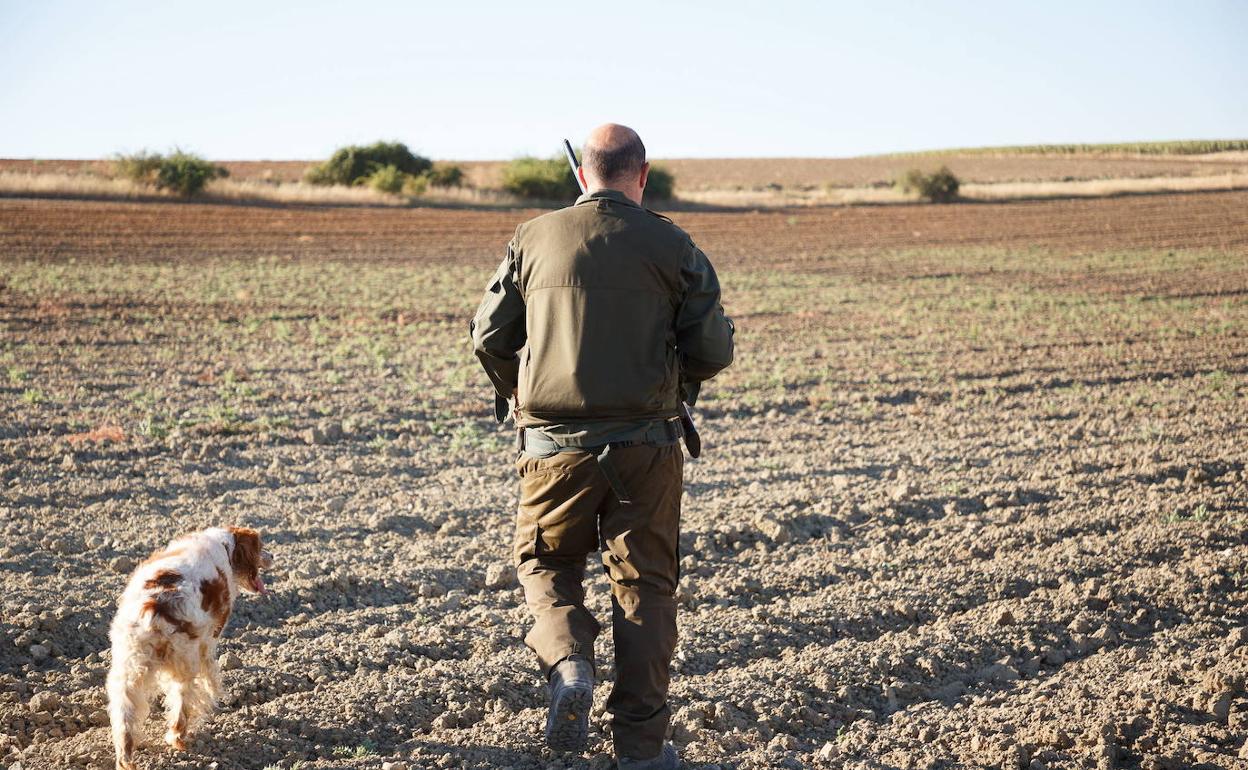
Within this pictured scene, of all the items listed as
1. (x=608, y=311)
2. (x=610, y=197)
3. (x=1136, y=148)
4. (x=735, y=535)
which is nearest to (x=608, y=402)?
(x=608, y=311)

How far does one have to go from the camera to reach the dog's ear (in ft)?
15.1

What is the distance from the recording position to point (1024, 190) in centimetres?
4897

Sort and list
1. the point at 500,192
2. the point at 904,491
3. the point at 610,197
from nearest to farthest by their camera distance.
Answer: the point at 610,197
the point at 904,491
the point at 500,192

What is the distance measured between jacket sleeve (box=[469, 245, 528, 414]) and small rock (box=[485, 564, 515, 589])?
8.28ft

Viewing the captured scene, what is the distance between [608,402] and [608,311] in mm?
306

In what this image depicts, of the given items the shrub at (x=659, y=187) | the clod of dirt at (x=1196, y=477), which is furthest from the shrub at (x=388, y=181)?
the clod of dirt at (x=1196, y=477)

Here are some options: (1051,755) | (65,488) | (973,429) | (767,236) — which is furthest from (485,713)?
(767,236)

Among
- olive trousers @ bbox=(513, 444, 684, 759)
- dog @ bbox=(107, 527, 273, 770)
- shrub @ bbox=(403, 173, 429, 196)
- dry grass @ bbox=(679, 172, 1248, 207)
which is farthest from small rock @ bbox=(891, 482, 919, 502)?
shrub @ bbox=(403, 173, 429, 196)

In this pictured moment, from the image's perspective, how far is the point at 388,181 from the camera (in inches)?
1682

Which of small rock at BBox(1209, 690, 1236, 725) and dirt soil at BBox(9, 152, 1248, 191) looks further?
dirt soil at BBox(9, 152, 1248, 191)

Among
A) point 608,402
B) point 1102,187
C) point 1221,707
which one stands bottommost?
point 1221,707

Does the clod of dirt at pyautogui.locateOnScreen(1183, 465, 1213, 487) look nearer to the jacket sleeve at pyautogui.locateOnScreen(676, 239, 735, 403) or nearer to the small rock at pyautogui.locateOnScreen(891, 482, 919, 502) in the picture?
the small rock at pyautogui.locateOnScreen(891, 482, 919, 502)

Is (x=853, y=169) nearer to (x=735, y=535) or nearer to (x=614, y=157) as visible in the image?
(x=735, y=535)

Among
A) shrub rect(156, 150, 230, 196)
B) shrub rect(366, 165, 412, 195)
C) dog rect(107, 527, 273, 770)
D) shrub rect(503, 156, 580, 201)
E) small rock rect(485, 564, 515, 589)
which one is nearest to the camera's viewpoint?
dog rect(107, 527, 273, 770)
